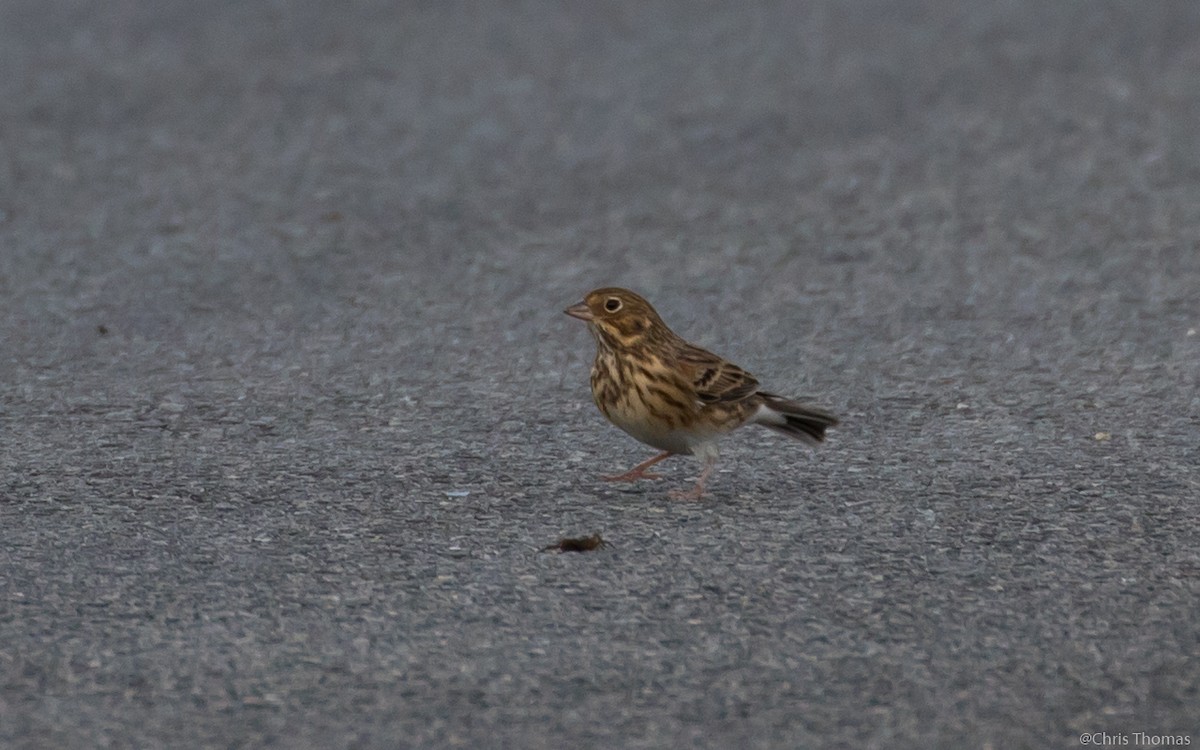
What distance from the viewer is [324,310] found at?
9578mm

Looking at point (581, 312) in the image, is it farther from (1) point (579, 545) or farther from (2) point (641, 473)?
(1) point (579, 545)

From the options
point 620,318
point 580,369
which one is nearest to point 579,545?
point 620,318

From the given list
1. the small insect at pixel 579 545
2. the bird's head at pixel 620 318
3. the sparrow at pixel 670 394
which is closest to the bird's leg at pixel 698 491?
the sparrow at pixel 670 394

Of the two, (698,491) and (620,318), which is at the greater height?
(620,318)

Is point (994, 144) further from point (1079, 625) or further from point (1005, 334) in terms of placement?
point (1079, 625)

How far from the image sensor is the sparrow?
22.1 feet

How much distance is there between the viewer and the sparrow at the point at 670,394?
6746 millimetres

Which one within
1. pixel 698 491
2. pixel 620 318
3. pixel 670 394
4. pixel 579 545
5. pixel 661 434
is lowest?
pixel 579 545

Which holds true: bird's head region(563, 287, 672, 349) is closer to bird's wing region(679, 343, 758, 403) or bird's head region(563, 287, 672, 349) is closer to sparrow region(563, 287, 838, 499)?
sparrow region(563, 287, 838, 499)

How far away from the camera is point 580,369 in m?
8.68

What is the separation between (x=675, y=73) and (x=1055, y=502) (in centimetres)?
828

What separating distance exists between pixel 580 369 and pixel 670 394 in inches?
77.9

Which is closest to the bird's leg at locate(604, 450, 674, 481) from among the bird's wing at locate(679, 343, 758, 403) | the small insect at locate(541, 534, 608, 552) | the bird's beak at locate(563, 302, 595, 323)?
the bird's wing at locate(679, 343, 758, 403)

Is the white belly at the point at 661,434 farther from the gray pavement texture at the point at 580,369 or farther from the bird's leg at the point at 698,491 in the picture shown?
the gray pavement texture at the point at 580,369
